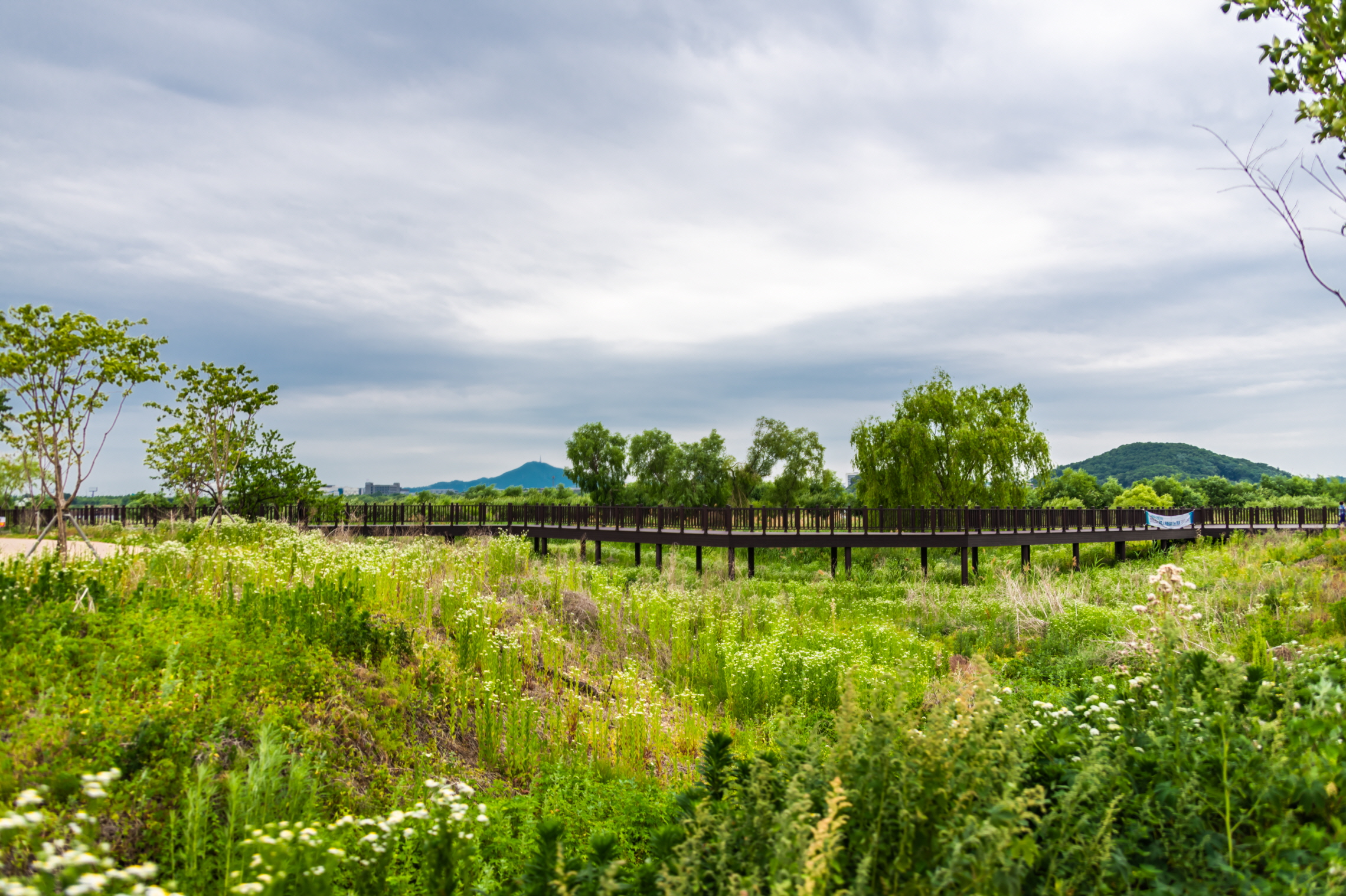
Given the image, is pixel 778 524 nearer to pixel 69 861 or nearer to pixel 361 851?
pixel 361 851

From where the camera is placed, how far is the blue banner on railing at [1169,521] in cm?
2847

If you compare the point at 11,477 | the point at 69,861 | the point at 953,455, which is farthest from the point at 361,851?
the point at 11,477

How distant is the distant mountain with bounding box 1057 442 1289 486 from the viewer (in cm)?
10225

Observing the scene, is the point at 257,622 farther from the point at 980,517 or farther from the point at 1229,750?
the point at 980,517

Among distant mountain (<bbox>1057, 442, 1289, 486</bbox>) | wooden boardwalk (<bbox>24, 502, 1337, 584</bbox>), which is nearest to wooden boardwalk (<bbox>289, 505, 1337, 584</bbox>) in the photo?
wooden boardwalk (<bbox>24, 502, 1337, 584</bbox>)

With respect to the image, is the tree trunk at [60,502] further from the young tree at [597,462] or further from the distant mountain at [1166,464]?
the distant mountain at [1166,464]

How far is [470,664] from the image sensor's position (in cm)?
750

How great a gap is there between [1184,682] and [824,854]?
3.07m

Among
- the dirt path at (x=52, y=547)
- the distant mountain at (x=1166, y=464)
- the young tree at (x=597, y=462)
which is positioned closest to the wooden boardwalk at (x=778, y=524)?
the dirt path at (x=52, y=547)

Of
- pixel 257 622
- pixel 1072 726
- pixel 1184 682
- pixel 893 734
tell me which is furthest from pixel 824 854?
pixel 257 622

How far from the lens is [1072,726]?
400 centimetres

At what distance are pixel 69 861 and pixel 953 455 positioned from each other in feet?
105

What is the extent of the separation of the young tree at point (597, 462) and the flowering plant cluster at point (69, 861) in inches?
2337

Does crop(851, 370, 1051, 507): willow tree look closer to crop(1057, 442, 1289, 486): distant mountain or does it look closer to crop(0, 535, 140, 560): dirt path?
crop(0, 535, 140, 560): dirt path
